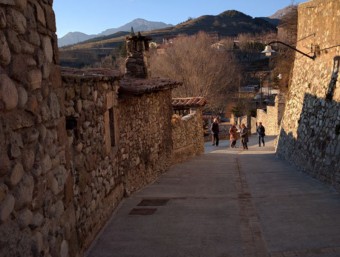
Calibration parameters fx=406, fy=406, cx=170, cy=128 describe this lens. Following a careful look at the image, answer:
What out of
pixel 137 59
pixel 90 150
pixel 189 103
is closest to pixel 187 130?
pixel 189 103

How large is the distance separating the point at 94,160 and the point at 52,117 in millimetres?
2437

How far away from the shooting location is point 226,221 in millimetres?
6434

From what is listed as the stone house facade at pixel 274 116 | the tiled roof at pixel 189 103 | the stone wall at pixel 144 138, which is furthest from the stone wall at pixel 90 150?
the stone house facade at pixel 274 116

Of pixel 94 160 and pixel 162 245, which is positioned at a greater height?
pixel 94 160

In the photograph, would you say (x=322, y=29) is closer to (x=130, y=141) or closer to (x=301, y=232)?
(x=130, y=141)

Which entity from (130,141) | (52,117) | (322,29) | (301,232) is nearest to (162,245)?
(301,232)

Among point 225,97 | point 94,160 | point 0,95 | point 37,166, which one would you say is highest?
point 0,95

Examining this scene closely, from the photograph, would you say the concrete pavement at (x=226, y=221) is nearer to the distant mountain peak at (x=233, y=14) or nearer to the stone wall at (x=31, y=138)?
the stone wall at (x=31, y=138)

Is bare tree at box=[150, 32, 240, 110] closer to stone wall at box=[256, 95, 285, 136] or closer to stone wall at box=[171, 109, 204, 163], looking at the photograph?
stone wall at box=[256, 95, 285, 136]

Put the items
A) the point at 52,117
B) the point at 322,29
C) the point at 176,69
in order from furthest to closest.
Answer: the point at 176,69 < the point at 322,29 < the point at 52,117

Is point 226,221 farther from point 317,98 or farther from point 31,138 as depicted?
point 317,98

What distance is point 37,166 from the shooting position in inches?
122

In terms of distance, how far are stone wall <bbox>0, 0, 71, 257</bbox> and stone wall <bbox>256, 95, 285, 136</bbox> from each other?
2633cm

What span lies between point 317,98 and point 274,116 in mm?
19225
